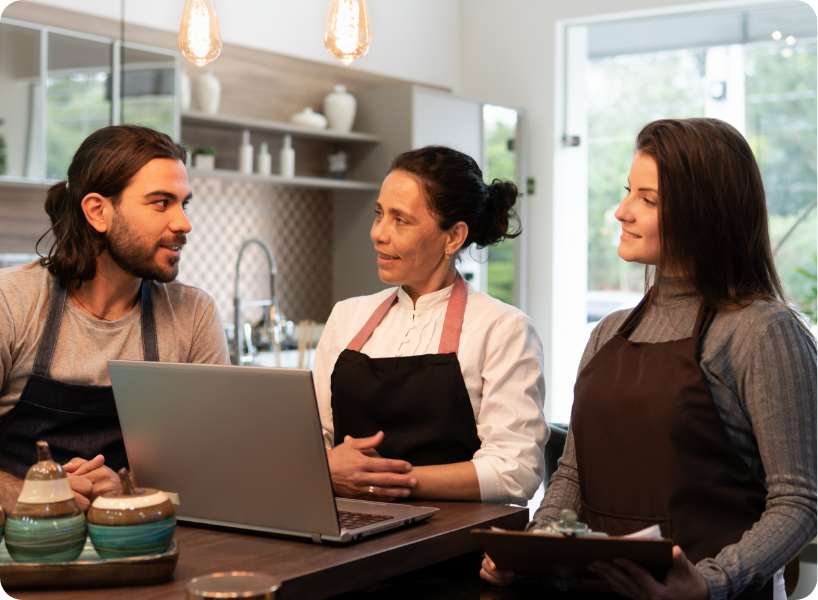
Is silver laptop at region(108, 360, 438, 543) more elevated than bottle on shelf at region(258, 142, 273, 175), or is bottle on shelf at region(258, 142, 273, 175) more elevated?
bottle on shelf at region(258, 142, 273, 175)

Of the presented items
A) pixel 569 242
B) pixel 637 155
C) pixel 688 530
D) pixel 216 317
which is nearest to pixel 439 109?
pixel 569 242

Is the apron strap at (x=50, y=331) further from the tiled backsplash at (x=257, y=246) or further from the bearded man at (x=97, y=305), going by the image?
the tiled backsplash at (x=257, y=246)

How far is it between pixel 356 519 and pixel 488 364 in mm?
563

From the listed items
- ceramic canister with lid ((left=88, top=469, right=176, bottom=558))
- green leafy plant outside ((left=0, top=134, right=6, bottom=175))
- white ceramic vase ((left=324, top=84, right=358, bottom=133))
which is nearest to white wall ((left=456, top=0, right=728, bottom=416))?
white ceramic vase ((left=324, top=84, right=358, bottom=133))

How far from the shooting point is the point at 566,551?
122 cm

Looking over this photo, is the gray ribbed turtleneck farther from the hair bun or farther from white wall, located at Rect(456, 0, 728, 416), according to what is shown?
white wall, located at Rect(456, 0, 728, 416)

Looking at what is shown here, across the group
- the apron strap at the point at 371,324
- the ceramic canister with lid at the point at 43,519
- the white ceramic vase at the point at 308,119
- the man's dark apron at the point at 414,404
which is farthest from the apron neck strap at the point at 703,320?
the white ceramic vase at the point at 308,119

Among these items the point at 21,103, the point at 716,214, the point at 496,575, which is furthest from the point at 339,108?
the point at 496,575

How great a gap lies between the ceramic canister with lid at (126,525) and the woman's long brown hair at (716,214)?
1008 mm

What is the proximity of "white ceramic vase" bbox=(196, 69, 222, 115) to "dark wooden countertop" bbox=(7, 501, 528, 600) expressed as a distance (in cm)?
322

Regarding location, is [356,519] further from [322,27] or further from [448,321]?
[322,27]

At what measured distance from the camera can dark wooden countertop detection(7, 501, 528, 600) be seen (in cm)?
121

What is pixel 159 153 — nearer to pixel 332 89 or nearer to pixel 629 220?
pixel 629 220

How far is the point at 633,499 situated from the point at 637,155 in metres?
0.65
